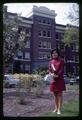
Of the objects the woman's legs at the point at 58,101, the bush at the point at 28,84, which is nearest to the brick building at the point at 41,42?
the bush at the point at 28,84

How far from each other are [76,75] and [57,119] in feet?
2.63

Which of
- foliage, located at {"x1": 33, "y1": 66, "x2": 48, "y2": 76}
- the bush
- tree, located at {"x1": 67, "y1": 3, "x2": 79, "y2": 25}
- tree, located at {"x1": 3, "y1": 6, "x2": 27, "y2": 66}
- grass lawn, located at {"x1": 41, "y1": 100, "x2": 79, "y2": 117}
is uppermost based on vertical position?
tree, located at {"x1": 67, "y1": 3, "x2": 79, "y2": 25}

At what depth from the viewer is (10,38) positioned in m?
5.42

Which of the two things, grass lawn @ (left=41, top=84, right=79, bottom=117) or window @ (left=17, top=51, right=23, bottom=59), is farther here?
window @ (left=17, top=51, right=23, bottom=59)

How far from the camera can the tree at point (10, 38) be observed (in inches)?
207

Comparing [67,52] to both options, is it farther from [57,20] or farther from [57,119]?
[57,119]

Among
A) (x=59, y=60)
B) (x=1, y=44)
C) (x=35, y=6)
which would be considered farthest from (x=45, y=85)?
(x=35, y=6)

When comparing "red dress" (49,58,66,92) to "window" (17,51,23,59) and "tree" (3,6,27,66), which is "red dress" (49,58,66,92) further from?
"tree" (3,6,27,66)

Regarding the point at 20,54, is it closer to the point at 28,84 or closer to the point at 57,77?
the point at 28,84

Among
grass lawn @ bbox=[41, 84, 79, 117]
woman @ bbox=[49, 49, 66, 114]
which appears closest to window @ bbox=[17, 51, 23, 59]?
woman @ bbox=[49, 49, 66, 114]

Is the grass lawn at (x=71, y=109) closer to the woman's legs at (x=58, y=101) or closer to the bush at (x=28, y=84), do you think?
the woman's legs at (x=58, y=101)

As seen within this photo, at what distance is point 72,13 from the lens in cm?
527

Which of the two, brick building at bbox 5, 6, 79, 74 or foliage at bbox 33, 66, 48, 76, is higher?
brick building at bbox 5, 6, 79, 74

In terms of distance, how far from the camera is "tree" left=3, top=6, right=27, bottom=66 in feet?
17.3
